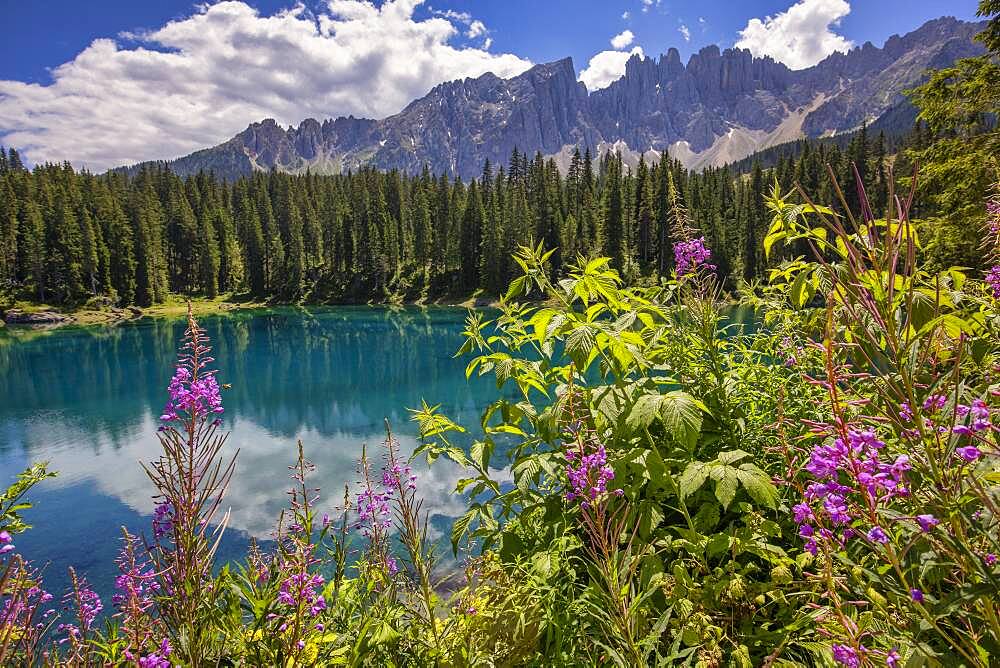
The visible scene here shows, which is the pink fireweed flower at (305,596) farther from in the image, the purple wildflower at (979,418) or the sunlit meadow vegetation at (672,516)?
the purple wildflower at (979,418)

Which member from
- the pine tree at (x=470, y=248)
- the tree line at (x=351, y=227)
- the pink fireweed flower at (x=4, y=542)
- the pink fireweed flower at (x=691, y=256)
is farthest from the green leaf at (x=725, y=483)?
the pine tree at (x=470, y=248)

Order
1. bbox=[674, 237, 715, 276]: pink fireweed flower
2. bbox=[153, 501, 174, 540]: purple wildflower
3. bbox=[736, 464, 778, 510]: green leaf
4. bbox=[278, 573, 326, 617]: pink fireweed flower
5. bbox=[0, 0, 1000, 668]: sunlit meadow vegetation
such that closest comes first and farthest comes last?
bbox=[0, 0, 1000, 668]: sunlit meadow vegetation
bbox=[153, 501, 174, 540]: purple wildflower
bbox=[736, 464, 778, 510]: green leaf
bbox=[278, 573, 326, 617]: pink fireweed flower
bbox=[674, 237, 715, 276]: pink fireweed flower

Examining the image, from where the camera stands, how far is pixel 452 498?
16.3 meters

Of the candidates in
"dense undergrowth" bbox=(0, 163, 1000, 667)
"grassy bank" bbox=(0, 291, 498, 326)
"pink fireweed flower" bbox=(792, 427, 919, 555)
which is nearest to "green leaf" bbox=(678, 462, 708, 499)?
"dense undergrowth" bbox=(0, 163, 1000, 667)

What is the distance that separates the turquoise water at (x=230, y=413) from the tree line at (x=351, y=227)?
23591mm

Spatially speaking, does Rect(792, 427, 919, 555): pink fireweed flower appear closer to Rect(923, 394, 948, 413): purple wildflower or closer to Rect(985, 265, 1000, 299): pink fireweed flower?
Rect(923, 394, 948, 413): purple wildflower

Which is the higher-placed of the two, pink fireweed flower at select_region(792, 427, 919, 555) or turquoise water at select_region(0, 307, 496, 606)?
pink fireweed flower at select_region(792, 427, 919, 555)

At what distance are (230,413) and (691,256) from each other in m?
31.5

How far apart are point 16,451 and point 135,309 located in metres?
73.2

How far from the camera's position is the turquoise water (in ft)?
52.2

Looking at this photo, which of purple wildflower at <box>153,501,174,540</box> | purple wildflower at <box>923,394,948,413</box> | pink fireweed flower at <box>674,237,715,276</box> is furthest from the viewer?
pink fireweed flower at <box>674,237,715,276</box>

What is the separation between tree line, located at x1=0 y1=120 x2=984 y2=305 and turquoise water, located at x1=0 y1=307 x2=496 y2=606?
929 inches

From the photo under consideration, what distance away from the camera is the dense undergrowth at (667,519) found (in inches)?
56.9

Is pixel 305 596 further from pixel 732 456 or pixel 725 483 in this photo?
pixel 732 456
